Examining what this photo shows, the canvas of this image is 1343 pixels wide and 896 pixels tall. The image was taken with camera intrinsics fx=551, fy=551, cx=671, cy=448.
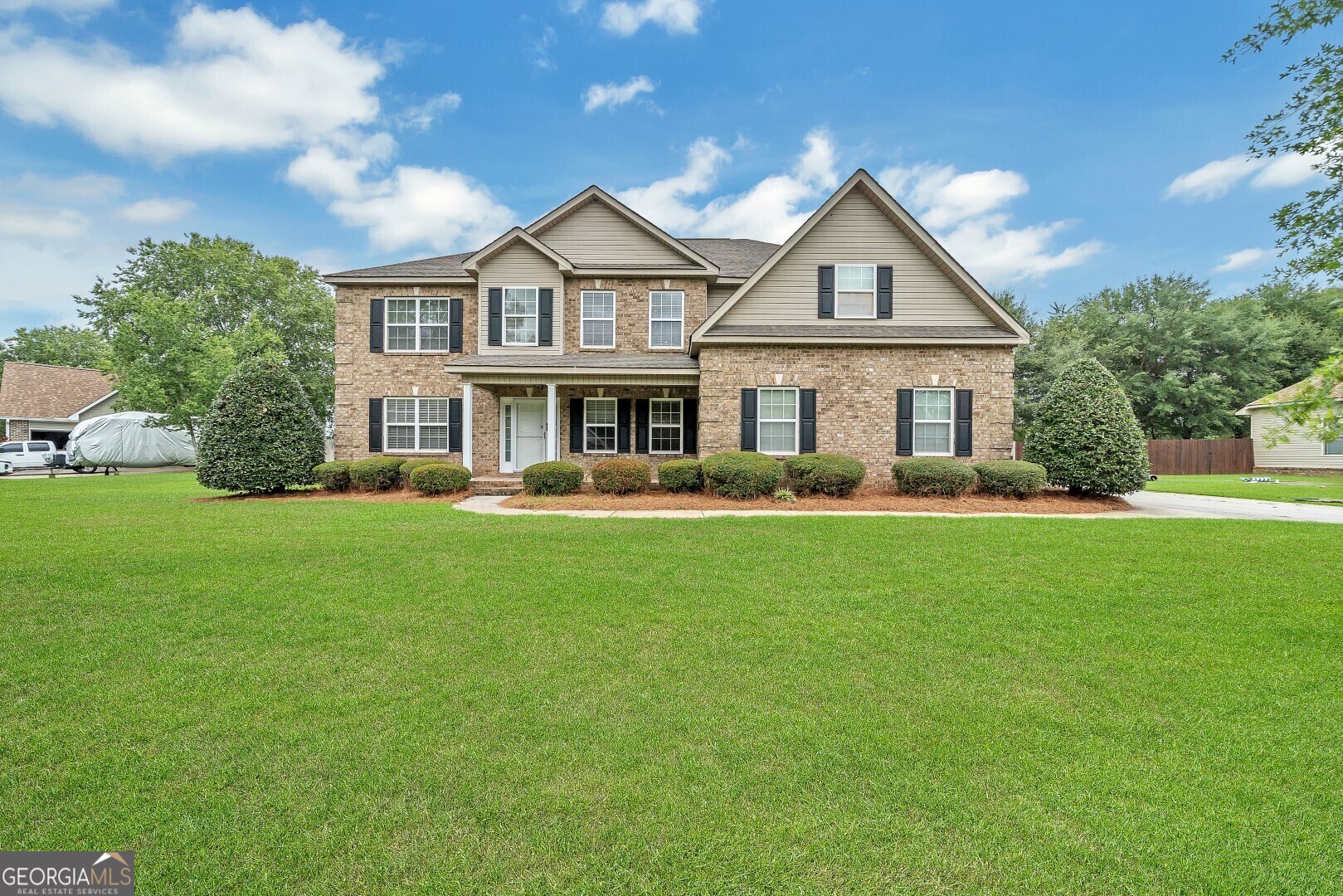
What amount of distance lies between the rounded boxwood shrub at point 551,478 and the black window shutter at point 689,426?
13.2ft

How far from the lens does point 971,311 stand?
47.7ft

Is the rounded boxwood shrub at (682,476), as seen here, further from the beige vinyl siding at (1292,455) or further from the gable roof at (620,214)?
the beige vinyl siding at (1292,455)

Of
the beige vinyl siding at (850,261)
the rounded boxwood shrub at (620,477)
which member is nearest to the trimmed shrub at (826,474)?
the rounded boxwood shrub at (620,477)

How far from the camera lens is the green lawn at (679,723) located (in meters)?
2.24

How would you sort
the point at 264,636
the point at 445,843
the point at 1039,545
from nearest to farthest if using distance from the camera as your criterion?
the point at 445,843
the point at 264,636
the point at 1039,545

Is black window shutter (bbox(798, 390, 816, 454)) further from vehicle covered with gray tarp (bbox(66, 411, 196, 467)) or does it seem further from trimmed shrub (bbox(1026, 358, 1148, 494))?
vehicle covered with gray tarp (bbox(66, 411, 196, 467))

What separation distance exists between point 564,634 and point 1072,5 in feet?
→ 60.8

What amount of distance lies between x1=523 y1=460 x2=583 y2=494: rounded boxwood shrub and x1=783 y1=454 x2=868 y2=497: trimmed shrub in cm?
526

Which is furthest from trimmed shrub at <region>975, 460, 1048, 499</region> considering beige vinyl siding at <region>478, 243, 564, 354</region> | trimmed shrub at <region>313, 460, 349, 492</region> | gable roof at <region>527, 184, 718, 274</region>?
trimmed shrub at <region>313, 460, 349, 492</region>

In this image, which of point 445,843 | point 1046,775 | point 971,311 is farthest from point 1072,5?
point 445,843

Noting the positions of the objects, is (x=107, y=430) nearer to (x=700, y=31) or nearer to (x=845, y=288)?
(x=700, y=31)

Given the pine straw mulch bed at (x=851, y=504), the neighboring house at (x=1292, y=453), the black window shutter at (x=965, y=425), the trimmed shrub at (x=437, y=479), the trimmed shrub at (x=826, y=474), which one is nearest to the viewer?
the pine straw mulch bed at (x=851, y=504)

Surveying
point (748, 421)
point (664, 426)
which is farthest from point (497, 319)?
point (748, 421)

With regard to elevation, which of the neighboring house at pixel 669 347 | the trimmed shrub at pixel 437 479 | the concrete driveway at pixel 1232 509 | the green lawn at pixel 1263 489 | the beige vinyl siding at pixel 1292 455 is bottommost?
the concrete driveway at pixel 1232 509
